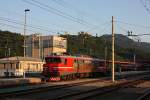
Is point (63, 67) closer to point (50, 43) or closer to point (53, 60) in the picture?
point (53, 60)

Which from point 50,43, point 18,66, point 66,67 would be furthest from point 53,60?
point 50,43

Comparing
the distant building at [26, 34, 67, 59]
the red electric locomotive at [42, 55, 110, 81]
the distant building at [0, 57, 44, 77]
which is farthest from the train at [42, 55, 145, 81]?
the distant building at [26, 34, 67, 59]

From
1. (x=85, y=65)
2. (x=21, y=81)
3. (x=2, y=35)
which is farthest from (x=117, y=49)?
(x=21, y=81)

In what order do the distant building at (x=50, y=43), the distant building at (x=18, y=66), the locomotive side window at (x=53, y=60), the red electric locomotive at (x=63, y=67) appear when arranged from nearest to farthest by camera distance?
1. the red electric locomotive at (x=63, y=67)
2. the locomotive side window at (x=53, y=60)
3. the distant building at (x=18, y=66)
4. the distant building at (x=50, y=43)

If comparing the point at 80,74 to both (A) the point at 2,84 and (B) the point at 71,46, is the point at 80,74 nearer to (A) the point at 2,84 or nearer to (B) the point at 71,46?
(A) the point at 2,84

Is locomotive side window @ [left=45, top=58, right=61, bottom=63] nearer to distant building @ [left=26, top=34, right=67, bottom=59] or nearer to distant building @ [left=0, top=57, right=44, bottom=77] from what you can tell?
distant building @ [left=0, top=57, right=44, bottom=77]

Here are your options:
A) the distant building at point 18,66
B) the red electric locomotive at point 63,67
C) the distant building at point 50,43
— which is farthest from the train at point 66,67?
the distant building at point 50,43

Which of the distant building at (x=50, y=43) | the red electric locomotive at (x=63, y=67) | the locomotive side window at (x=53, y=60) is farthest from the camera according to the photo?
the distant building at (x=50, y=43)

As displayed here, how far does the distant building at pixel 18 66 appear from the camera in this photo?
211 feet

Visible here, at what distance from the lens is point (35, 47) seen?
108m

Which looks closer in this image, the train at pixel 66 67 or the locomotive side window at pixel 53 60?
the train at pixel 66 67

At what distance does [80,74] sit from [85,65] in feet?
5.09

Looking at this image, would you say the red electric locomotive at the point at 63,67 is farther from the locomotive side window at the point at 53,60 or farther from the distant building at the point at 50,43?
the distant building at the point at 50,43

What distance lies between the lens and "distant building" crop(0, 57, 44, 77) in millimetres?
64425
